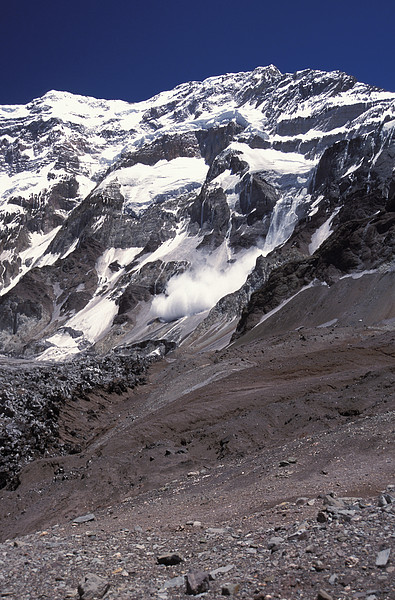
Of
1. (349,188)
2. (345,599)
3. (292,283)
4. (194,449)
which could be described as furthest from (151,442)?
(349,188)

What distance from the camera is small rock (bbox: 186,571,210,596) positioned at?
7086mm

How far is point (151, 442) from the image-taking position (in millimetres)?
22531

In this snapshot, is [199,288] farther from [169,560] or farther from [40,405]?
[169,560]

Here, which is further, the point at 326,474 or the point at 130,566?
the point at 326,474

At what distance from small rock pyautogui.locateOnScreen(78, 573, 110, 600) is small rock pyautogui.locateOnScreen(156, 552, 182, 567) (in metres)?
1.03

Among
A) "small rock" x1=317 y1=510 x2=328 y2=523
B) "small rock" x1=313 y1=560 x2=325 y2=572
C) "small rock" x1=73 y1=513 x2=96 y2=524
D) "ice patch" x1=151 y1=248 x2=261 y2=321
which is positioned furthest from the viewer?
"ice patch" x1=151 y1=248 x2=261 y2=321

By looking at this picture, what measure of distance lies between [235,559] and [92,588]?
6.22 ft

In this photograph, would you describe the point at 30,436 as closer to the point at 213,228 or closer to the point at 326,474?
the point at 326,474

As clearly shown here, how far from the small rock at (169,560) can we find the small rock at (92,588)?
1026 millimetres

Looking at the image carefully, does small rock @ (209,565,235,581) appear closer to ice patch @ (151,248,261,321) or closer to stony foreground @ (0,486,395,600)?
stony foreground @ (0,486,395,600)

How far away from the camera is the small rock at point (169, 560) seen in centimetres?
834

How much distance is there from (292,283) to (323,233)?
44982mm

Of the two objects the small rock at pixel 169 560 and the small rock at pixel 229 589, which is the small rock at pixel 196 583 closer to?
the small rock at pixel 229 589

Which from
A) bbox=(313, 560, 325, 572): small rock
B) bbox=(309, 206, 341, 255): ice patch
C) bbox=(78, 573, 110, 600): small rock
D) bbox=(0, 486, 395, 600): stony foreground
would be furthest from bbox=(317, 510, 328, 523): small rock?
bbox=(309, 206, 341, 255): ice patch
